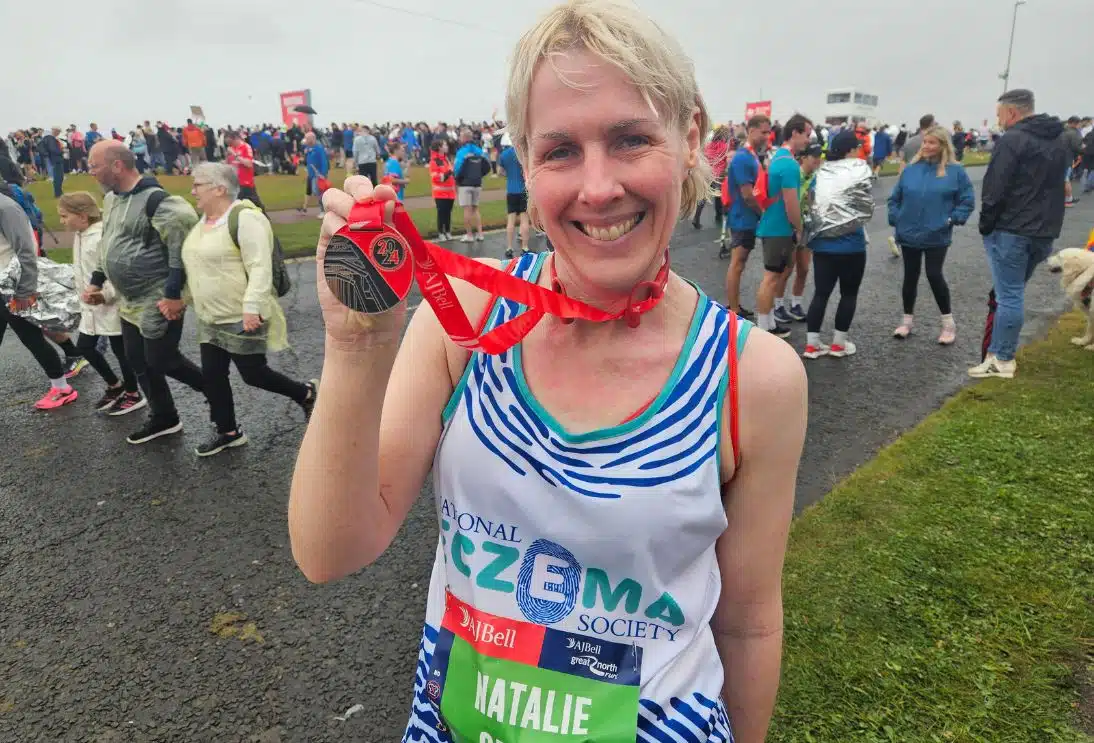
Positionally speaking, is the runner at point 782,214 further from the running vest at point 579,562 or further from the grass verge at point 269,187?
the grass verge at point 269,187

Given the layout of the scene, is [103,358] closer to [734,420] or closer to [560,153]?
[560,153]

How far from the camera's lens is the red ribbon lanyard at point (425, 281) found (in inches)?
36.4

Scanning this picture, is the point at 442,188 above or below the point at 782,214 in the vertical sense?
above

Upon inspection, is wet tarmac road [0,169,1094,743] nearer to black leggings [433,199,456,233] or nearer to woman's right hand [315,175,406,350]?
woman's right hand [315,175,406,350]

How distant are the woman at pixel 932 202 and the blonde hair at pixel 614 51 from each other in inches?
236

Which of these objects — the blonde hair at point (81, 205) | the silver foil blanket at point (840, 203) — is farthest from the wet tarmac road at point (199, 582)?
the blonde hair at point (81, 205)

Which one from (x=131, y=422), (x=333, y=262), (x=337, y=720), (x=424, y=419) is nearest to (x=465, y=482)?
(x=424, y=419)

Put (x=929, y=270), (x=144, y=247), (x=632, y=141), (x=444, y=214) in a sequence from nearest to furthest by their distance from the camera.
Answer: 1. (x=632, y=141)
2. (x=144, y=247)
3. (x=929, y=270)
4. (x=444, y=214)

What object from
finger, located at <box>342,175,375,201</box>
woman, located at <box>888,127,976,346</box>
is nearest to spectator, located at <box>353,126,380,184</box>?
woman, located at <box>888,127,976,346</box>

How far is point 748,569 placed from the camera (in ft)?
4.27

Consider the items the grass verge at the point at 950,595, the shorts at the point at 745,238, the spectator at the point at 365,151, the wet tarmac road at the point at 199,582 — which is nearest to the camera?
the grass verge at the point at 950,595

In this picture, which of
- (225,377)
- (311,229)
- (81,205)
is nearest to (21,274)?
(81,205)

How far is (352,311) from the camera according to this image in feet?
3.13

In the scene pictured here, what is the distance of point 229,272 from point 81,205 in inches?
70.9
